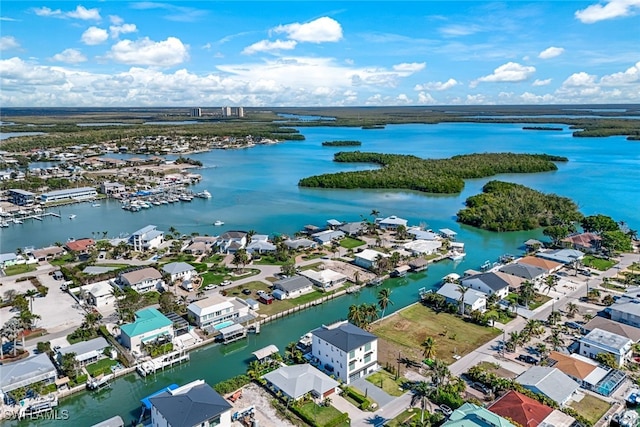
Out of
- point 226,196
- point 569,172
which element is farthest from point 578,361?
point 569,172

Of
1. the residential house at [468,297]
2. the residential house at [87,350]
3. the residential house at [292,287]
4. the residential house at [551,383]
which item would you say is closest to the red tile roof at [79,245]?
the residential house at [87,350]

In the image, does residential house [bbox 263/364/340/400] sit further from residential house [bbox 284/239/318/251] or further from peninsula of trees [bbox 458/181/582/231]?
peninsula of trees [bbox 458/181/582/231]

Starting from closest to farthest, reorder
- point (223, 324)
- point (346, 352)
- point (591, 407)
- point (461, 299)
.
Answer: point (591, 407), point (346, 352), point (223, 324), point (461, 299)

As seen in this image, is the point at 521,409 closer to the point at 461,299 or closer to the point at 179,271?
the point at 461,299

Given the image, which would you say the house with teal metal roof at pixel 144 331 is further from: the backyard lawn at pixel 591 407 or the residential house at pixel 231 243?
the backyard lawn at pixel 591 407

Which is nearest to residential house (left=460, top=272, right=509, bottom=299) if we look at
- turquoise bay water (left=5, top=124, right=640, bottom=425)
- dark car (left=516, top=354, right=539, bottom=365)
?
turquoise bay water (left=5, top=124, right=640, bottom=425)

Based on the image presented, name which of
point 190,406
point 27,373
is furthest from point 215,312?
point 190,406

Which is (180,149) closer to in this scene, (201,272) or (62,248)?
(62,248)
